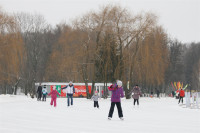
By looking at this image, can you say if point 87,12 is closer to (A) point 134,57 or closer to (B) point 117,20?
(B) point 117,20

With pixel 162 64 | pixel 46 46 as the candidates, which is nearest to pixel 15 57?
pixel 162 64

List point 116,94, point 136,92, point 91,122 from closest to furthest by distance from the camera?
point 91,122
point 116,94
point 136,92

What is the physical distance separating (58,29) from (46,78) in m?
14.4

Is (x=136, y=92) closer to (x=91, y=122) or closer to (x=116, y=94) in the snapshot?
(x=116, y=94)

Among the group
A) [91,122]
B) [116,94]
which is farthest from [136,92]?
[91,122]

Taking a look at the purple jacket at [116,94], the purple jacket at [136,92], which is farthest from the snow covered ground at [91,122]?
the purple jacket at [136,92]

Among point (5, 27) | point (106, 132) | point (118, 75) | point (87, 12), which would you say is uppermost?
point (87, 12)

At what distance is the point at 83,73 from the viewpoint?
4331 cm

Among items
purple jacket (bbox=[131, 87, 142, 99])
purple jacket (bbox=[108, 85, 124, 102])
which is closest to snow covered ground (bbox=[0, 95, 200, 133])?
purple jacket (bbox=[108, 85, 124, 102])

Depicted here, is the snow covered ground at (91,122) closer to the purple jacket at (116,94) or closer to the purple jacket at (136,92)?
the purple jacket at (116,94)

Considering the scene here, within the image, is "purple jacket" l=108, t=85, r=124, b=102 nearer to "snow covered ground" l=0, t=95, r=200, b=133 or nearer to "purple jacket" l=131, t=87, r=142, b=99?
"snow covered ground" l=0, t=95, r=200, b=133

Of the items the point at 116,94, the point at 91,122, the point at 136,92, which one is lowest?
the point at 91,122

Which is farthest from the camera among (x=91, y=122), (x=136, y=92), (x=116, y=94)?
(x=136, y=92)

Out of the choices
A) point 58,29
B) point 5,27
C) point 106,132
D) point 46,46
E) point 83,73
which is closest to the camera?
point 106,132
